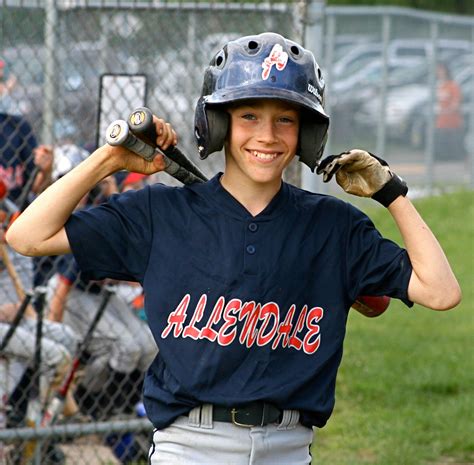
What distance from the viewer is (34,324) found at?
550 centimetres

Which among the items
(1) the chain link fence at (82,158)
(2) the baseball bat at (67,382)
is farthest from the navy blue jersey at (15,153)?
(2) the baseball bat at (67,382)

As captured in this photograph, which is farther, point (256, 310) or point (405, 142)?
point (405, 142)

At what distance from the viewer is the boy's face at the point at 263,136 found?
10.2 ft

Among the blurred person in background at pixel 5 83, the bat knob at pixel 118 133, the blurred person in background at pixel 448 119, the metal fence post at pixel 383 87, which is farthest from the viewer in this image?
the blurred person in background at pixel 448 119

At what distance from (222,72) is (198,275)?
0.55m

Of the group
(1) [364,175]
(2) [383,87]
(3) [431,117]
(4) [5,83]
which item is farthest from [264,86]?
(3) [431,117]

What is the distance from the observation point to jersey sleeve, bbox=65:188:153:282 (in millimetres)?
3117

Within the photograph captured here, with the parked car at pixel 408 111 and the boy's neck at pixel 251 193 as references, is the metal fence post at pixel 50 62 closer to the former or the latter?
the boy's neck at pixel 251 193

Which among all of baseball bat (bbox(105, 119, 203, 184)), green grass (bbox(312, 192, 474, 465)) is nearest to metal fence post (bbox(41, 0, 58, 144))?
green grass (bbox(312, 192, 474, 465))

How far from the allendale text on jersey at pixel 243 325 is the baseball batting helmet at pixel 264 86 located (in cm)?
43

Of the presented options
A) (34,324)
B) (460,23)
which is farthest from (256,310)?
(460,23)

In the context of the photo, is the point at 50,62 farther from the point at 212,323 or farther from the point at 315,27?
the point at 212,323

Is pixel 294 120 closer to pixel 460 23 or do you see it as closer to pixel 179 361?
pixel 179 361

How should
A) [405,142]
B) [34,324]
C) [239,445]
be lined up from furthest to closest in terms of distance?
[405,142] < [34,324] < [239,445]
